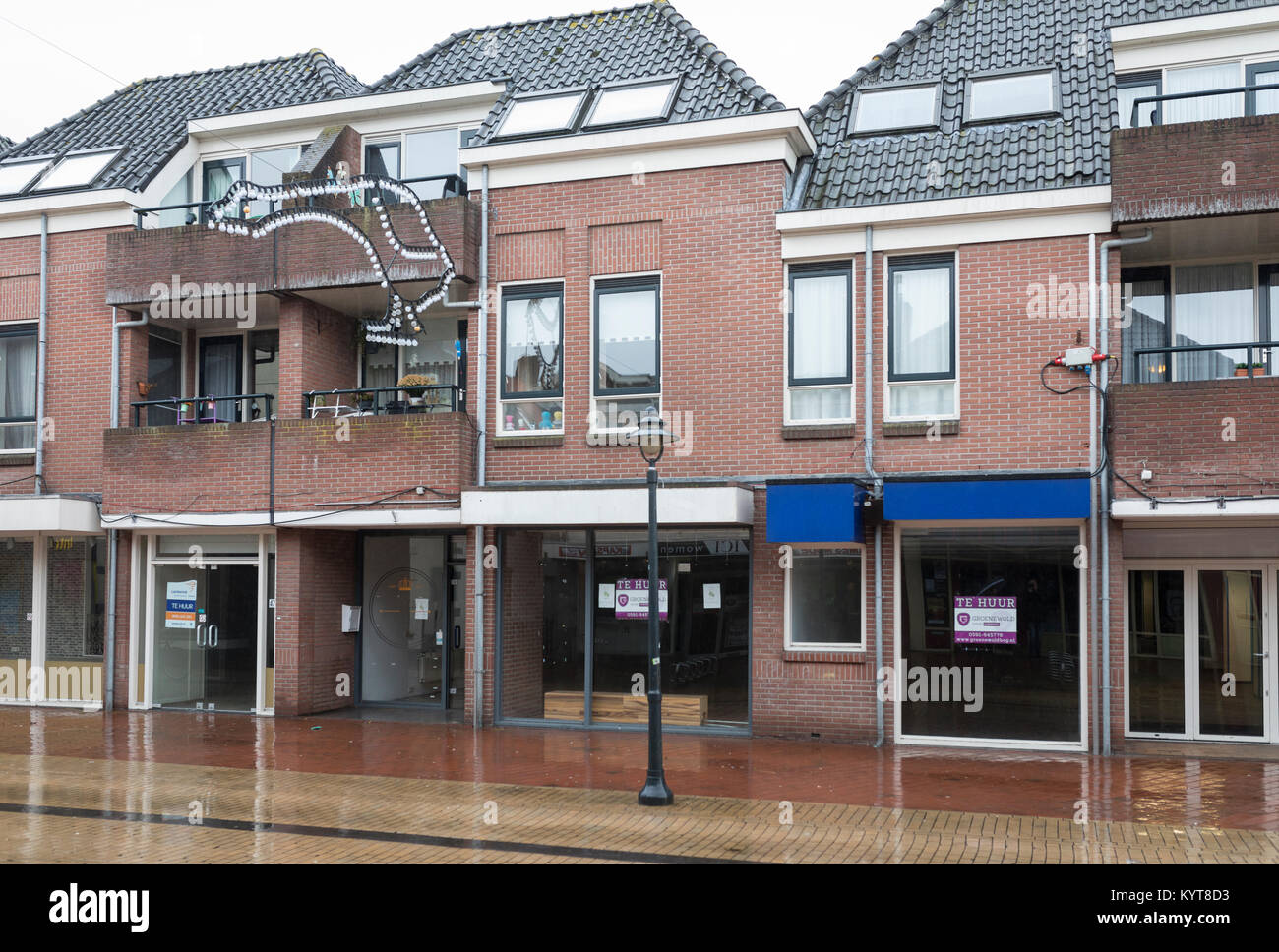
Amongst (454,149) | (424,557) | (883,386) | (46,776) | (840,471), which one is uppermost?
(454,149)

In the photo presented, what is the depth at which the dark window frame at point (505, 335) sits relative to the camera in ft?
50.3

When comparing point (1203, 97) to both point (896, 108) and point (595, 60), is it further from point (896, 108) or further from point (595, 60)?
point (595, 60)

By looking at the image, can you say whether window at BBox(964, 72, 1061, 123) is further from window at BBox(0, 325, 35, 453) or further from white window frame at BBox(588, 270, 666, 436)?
window at BBox(0, 325, 35, 453)

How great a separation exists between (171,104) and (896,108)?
12439mm

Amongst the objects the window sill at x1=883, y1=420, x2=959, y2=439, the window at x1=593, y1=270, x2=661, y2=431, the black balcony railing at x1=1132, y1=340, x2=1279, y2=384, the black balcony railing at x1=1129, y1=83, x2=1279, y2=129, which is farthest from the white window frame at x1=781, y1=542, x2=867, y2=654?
the black balcony railing at x1=1129, y1=83, x2=1279, y2=129

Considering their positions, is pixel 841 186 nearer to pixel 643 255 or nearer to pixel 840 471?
pixel 643 255

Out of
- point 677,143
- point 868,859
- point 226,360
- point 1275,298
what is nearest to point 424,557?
point 226,360

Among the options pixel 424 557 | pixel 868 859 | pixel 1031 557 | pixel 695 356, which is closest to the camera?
pixel 868 859

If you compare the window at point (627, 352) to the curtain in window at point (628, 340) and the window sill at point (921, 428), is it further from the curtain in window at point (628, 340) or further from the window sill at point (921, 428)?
the window sill at point (921, 428)

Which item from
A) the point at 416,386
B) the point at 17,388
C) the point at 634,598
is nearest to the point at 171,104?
the point at 17,388

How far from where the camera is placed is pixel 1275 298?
13.7 meters

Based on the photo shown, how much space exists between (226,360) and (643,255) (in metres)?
7.51

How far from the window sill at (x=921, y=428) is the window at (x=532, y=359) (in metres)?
4.30

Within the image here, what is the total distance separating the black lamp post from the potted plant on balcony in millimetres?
5571
